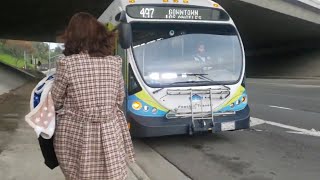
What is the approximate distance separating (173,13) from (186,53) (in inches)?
31.4

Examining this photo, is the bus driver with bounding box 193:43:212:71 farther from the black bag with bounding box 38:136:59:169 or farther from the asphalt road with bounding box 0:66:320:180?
the black bag with bounding box 38:136:59:169

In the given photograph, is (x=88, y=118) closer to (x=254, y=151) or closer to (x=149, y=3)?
(x=254, y=151)

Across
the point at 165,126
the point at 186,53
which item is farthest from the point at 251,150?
the point at 186,53

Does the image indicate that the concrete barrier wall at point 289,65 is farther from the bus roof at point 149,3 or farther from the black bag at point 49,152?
the black bag at point 49,152

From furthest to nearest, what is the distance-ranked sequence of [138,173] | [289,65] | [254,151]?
[289,65]
[254,151]
[138,173]

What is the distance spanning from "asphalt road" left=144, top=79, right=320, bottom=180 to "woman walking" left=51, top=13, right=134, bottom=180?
344 cm

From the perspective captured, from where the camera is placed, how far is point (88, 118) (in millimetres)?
3158

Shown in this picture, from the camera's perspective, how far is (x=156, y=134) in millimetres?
8359

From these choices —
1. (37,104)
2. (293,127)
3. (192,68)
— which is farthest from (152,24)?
(37,104)

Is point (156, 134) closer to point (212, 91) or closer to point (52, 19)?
point (212, 91)

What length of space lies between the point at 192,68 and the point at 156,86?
33.5 inches

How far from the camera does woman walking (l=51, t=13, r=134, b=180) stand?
10.4 feet

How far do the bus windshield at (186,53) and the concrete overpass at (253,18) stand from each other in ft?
67.8

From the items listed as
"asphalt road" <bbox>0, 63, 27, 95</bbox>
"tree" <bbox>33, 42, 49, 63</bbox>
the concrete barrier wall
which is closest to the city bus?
"asphalt road" <bbox>0, 63, 27, 95</bbox>
